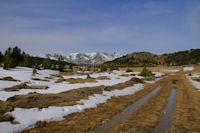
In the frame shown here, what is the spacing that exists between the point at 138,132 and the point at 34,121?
6405mm

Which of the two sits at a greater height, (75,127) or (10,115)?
(10,115)

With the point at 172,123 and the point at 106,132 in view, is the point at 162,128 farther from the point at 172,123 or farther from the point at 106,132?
the point at 106,132

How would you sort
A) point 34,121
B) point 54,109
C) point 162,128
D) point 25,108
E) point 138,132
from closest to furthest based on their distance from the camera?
point 138,132 → point 162,128 → point 34,121 → point 25,108 → point 54,109

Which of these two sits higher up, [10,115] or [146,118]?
[10,115]

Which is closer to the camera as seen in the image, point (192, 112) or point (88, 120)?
point (88, 120)

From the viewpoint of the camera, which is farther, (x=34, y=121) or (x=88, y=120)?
(x=88, y=120)

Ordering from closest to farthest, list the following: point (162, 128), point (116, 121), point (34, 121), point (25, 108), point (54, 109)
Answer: point (162, 128) → point (34, 121) → point (116, 121) → point (25, 108) → point (54, 109)

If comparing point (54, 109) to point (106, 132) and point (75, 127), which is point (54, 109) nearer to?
point (75, 127)

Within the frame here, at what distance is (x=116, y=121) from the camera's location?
30.8ft

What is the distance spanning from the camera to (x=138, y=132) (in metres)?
7.56

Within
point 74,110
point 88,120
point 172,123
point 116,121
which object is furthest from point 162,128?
point 74,110

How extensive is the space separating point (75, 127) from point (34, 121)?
273 cm

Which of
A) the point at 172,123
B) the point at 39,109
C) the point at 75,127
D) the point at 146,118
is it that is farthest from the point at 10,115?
the point at 172,123

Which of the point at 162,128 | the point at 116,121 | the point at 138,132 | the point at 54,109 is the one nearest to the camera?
the point at 138,132
